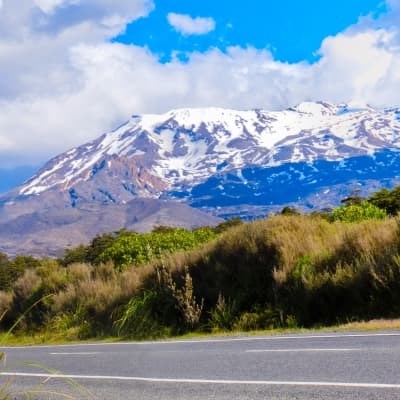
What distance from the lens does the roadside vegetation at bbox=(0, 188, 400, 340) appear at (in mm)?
13430

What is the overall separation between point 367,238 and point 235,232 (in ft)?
12.0

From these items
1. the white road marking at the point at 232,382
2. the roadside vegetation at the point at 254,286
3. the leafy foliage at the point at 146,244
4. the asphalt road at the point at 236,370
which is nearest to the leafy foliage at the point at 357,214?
the leafy foliage at the point at 146,244

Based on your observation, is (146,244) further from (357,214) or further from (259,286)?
(259,286)

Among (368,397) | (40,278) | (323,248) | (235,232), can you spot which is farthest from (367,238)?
(40,278)

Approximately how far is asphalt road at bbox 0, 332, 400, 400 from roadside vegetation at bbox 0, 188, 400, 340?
1.93m

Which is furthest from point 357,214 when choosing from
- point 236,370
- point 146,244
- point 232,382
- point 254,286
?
point 232,382

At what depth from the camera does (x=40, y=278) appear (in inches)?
963

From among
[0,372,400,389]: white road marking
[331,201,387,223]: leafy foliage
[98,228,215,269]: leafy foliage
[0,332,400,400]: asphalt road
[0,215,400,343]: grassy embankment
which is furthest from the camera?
[98,228,215,269]: leafy foliage

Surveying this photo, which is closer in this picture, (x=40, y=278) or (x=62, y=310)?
(x=62, y=310)

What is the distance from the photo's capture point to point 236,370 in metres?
9.02

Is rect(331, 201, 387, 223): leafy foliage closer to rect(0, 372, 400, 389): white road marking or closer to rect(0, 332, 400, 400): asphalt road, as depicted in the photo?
rect(0, 332, 400, 400): asphalt road

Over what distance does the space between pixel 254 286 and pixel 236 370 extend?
641 centimetres

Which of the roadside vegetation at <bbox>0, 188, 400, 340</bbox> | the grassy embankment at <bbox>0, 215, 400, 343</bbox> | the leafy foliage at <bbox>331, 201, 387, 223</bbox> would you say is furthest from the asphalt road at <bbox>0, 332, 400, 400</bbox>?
the leafy foliage at <bbox>331, 201, 387, 223</bbox>

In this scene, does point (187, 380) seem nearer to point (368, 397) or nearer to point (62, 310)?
point (368, 397)
